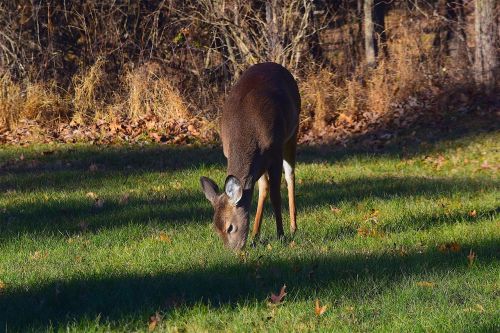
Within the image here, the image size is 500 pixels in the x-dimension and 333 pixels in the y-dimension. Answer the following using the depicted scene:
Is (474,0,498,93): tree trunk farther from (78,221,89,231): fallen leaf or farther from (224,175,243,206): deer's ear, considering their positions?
(224,175,243,206): deer's ear

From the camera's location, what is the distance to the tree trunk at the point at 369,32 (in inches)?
848

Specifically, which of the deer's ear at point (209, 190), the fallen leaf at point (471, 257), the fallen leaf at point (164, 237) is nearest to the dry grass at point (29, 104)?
the fallen leaf at point (164, 237)

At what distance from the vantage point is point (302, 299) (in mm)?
6387

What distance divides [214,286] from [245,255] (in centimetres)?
113

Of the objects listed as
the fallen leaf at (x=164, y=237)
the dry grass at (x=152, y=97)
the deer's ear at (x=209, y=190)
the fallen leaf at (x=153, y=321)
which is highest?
the dry grass at (x=152, y=97)

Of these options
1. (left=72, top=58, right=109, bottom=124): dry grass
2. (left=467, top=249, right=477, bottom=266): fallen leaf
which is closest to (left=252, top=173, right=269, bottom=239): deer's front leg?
(left=467, top=249, right=477, bottom=266): fallen leaf

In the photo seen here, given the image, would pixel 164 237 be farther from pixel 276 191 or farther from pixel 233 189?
pixel 276 191

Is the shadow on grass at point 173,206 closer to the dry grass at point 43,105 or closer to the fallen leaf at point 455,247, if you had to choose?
the fallen leaf at point 455,247

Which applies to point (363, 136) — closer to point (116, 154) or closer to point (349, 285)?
point (116, 154)

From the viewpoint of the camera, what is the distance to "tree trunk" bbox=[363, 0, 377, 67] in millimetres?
21531

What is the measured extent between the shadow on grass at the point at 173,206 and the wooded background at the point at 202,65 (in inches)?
226

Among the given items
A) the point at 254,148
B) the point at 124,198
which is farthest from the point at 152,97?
the point at 254,148

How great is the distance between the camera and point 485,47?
1873 centimetres

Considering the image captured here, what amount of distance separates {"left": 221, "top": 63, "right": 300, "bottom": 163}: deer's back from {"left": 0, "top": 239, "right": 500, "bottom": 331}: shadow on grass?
170cm
